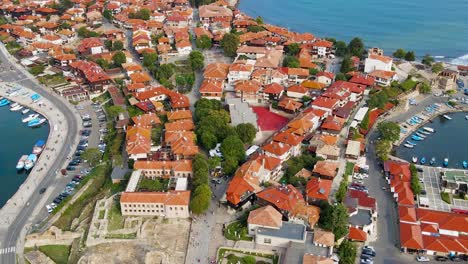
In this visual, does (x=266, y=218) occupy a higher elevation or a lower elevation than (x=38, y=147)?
higher

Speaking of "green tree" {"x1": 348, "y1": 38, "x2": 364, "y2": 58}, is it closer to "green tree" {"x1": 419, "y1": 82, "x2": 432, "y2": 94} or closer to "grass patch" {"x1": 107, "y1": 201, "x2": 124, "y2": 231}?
"green tree" {"x1": 419, "y1": 82, "x2": 432, "y2": 94}

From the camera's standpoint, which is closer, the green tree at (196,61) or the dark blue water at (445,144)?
the dark blue water at (445,144)

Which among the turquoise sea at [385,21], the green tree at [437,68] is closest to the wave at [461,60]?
the turquoise sea at [385,21]

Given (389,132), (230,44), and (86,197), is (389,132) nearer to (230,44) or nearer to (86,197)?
(230,44)

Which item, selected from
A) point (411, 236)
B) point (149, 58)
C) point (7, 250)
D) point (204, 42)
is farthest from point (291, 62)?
point (7, 250)

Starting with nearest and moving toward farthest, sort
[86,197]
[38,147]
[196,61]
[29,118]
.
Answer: [86,197]
[38,147]
[29,118]
[196,61]

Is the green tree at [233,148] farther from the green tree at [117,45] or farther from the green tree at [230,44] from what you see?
the green tree at [117,45]

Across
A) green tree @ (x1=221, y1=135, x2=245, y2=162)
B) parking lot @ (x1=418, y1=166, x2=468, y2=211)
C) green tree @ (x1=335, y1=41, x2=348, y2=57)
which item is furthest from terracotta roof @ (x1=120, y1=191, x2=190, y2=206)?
green tree @ (x1=335, y1=41, x2=348, y2=57)
